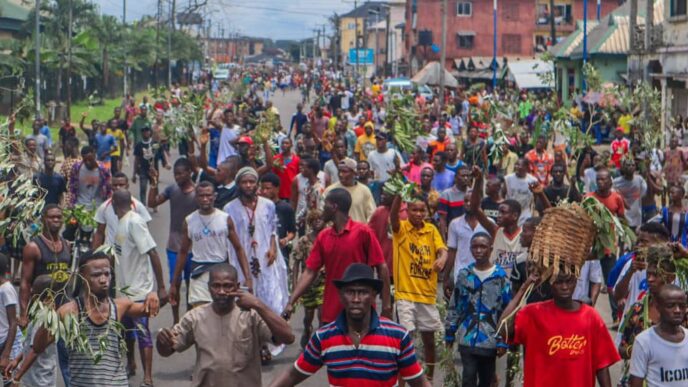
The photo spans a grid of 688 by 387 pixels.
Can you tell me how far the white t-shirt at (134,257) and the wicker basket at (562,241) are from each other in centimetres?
403

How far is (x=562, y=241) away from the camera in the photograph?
730cm

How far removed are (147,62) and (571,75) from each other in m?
26.7

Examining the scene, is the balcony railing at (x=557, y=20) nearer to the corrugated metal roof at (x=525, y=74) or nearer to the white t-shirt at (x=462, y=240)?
the corrugated metal roof at (x=525, y=74)

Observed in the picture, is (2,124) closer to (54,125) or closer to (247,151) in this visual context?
(247,151)

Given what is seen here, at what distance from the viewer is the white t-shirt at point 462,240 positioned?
1080 centimetres

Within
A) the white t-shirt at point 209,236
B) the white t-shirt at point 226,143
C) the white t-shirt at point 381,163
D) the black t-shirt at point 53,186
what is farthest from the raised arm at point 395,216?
the white t-shirt at point 226,143

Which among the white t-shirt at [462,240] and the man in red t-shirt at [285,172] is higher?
the man in red t-shirt at [285,172]

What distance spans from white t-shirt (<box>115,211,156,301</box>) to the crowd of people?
0.01m

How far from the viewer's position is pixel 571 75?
53.6 meters

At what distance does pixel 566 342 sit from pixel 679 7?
2484 cm

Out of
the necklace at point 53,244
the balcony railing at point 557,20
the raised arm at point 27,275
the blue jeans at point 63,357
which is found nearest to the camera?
the blue jeans at point 63,357

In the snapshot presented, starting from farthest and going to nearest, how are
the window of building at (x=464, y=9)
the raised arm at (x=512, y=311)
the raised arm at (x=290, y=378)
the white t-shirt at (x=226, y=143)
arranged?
the window of building at (x=464, y=9) < the white t-shirt at (x=226, y=143) < the raised arm at (x=512, y=311) < the raised arm at (x=290, y=378)

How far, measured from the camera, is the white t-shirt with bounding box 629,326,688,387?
6844mm

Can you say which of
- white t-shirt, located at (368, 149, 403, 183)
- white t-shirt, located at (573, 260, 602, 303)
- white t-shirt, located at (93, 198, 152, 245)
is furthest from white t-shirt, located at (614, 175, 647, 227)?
white t-shirt, located at (93, 198, 152, 245)
